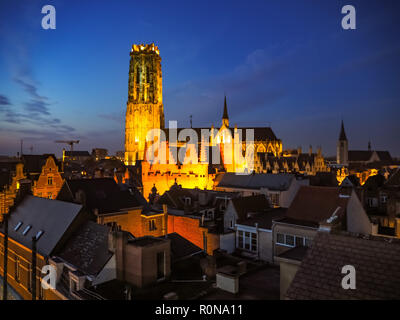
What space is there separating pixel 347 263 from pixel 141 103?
121 m

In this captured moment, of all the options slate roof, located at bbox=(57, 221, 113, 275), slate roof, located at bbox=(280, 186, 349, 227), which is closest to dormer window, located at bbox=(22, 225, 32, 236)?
slate roof, located at bbox=(57, 221, 113, 275)

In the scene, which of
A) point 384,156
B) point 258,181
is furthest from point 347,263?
point 384,156

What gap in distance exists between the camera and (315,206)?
27.8 metres

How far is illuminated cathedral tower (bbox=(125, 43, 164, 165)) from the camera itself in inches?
4879

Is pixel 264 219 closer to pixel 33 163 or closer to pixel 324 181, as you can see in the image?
pixel 33 163

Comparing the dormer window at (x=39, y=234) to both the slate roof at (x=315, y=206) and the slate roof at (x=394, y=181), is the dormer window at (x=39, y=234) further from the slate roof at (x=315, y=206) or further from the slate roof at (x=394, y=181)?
the slate roof at (x=394, y=181)

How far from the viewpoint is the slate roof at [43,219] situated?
2305 centimetres

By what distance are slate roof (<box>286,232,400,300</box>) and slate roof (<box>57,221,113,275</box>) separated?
12499mm

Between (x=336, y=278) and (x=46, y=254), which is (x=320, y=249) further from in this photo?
(x=46, y=254)

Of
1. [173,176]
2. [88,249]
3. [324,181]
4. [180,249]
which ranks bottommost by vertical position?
[180,249]

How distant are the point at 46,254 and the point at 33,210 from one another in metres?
8.63

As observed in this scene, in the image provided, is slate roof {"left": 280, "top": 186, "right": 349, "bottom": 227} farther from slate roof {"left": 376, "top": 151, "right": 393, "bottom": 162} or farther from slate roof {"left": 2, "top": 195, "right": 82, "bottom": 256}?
slate roof {"left": 376, "top": 151, "right": 393, "bottom": 162}

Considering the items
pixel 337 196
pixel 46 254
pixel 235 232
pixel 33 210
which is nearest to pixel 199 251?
pixel 235 232
